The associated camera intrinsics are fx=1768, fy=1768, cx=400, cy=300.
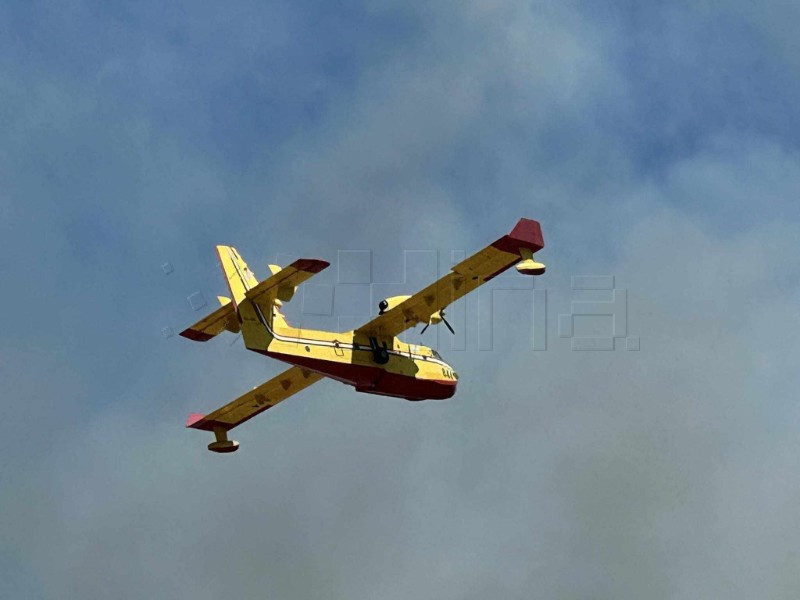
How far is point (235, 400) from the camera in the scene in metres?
92.9

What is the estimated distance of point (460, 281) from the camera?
3378 inches

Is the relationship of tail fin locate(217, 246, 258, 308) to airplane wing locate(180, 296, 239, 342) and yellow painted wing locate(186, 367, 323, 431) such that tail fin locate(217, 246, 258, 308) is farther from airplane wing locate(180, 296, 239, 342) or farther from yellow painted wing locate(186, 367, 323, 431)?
yellow painted wing locate(186, 367, 323, 431)

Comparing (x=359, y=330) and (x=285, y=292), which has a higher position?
(x=285, y=292)

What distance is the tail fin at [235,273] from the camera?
83188mm

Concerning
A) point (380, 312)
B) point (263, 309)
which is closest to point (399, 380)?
point (380, 312)

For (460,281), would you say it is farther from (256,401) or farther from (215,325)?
(256,401)

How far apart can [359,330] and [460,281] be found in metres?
5.61

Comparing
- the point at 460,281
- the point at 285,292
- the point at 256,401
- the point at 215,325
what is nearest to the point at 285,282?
the point at 285,292

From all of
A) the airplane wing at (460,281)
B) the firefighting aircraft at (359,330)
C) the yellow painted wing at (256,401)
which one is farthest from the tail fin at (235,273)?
the yellow painted wing at (256,401)

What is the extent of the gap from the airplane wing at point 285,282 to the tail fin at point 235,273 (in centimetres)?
81

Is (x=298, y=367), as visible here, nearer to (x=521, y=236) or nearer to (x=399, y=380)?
(x=399, y=380)

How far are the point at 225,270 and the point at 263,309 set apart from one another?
105 inches

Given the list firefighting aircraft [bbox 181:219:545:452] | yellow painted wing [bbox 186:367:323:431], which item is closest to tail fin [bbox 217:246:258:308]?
firefighting aircraft [bbox 181:219:545:452]

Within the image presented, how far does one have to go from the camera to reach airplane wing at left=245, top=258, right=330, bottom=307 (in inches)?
3098
